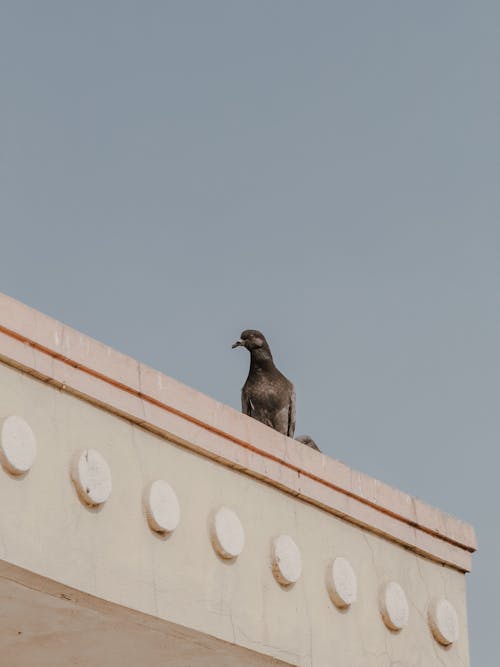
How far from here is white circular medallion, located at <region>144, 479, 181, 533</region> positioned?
32.8 feet

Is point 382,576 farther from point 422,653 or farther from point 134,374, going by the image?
point 134,374

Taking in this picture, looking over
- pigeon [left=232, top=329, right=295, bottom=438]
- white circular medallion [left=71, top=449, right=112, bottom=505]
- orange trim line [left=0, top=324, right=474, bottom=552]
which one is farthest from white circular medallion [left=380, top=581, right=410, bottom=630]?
white circular medallion [left=71, top=449, right=112, bottom=505]

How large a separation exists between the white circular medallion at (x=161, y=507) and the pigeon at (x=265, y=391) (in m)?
3.37

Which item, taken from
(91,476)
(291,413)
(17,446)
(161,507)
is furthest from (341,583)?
(17,446)

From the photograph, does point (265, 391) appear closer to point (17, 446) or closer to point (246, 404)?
point (246, 404)

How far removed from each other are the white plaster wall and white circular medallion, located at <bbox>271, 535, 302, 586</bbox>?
0.05m

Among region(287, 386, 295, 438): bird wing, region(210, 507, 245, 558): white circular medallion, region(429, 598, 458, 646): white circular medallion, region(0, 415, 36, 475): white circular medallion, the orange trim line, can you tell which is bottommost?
region(0, 415, 36, 475): white circular medallion

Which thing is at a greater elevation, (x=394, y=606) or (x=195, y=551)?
(x=394, y=606)

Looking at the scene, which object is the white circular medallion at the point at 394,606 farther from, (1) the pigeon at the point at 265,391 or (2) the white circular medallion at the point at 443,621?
(1) the pigeon at the point at 265,391

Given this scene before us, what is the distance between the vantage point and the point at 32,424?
370 inches

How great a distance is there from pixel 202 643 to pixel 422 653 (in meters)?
2.45

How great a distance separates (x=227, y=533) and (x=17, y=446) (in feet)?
6.22

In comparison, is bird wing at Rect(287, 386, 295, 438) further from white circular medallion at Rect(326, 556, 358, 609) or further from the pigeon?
white circular medallion at Rect(326, 556, 358, 609)

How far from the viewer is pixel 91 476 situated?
963 centimetres
